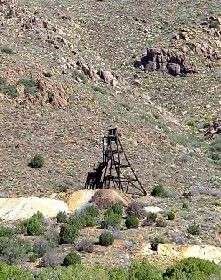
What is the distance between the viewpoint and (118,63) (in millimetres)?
60719

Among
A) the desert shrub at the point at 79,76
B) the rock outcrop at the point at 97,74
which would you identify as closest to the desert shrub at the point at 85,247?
the desert shrub at the point at 79,76

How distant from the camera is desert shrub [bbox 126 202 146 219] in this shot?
27.0 meters

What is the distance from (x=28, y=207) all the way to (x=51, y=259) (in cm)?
706

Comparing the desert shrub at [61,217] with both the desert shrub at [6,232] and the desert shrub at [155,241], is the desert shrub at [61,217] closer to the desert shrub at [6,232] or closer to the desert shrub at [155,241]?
the desert shrub at [6,232]

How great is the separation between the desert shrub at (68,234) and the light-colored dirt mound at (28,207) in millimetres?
3740

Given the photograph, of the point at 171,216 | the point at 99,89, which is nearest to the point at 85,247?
the point at 171,216

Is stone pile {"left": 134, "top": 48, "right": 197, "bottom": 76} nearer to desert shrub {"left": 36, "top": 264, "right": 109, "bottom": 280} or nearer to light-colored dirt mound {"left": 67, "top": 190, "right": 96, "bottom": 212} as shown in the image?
light-colored dirt mound {"left": 67, "top": 190, "right": 96, "bottom": 212}

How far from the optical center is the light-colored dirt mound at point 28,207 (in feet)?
90.5

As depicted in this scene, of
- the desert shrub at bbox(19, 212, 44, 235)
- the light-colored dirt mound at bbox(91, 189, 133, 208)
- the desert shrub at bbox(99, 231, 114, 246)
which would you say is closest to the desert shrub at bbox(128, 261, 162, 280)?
the desert shrub at bbox(99, 231, 114, 246)

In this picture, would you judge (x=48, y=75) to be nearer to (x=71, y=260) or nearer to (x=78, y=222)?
(x=78, y=222)

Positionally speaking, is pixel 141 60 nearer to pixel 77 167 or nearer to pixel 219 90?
pixel 219 90

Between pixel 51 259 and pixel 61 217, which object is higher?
pixel 61 217

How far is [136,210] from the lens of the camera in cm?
2717

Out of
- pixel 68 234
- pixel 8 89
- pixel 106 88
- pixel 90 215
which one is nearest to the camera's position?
pixel 68 234
